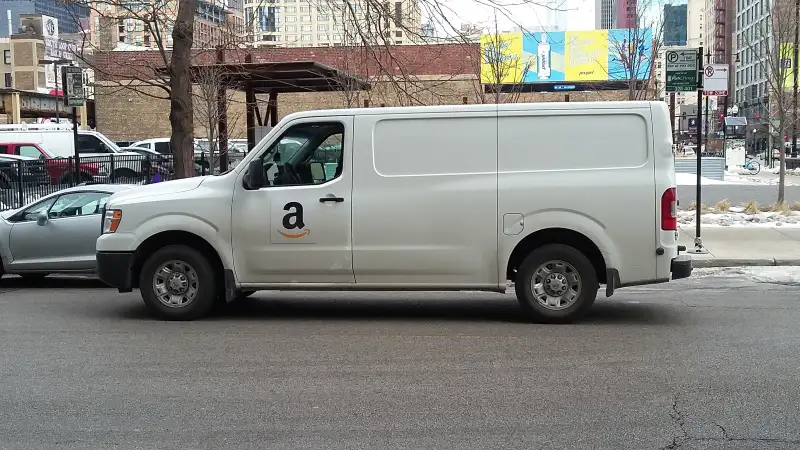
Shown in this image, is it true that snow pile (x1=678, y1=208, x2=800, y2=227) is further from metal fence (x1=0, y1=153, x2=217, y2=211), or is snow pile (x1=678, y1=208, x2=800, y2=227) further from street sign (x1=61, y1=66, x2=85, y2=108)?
street sign (x1=61, y1=66, x2=85, y2=108)

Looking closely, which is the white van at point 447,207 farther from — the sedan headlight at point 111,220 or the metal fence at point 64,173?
the metal fence at point 64,173

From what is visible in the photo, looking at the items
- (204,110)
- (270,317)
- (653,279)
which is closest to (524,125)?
(653,279)

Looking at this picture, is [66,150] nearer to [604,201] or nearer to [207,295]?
[207,295]

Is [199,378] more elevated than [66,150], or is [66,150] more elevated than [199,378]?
[66,150]

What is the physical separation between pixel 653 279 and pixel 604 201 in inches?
36.3

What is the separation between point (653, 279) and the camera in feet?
27.6

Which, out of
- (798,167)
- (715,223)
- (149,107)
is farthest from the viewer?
(149,107)

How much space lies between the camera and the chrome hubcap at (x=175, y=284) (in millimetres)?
8984

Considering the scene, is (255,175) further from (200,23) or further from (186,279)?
(200,23)

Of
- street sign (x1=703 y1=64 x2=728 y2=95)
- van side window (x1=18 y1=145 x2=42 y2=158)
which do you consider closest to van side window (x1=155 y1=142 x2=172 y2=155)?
van side window (x1=18 y1=145 x2=42 y2=158)

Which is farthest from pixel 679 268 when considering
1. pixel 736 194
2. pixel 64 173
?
pixel 736 194

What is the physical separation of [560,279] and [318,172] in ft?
8.71

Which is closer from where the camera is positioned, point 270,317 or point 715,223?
point 270,317

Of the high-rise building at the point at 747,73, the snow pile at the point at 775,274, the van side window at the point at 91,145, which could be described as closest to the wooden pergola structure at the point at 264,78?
the van side window at the point at 91,145
